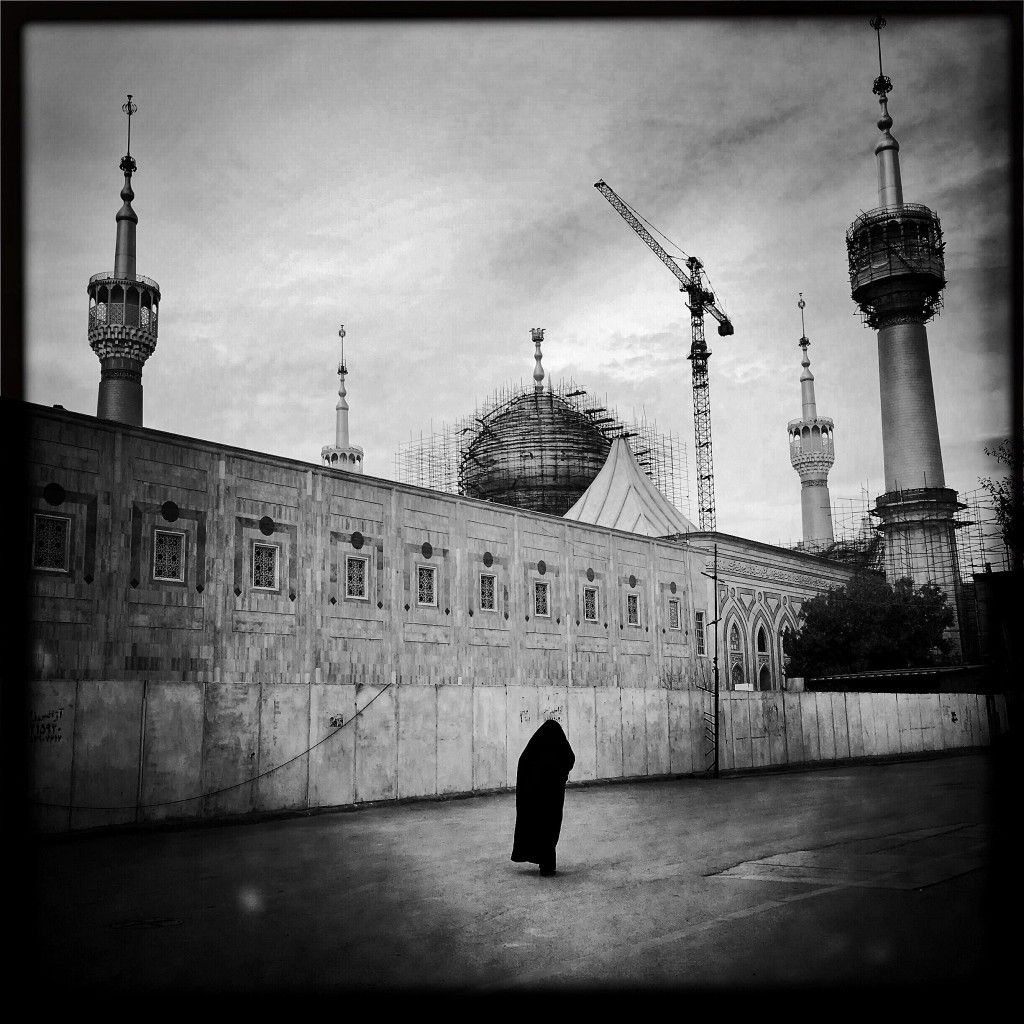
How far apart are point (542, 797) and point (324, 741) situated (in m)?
6.89

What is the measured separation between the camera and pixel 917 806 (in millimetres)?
12914

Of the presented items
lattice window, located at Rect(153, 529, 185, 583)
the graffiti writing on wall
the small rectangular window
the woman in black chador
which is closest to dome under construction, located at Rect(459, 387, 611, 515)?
the small rectangular window

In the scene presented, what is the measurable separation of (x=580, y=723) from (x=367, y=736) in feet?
17.6

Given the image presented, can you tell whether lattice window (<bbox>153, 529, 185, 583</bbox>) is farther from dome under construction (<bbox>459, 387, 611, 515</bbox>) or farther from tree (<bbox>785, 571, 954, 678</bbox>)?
dome under construction (<bbox>459, 387, 611, 515</bbox>)

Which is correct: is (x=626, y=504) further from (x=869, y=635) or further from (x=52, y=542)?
(x=52, y=542)

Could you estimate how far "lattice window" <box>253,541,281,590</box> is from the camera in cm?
2058

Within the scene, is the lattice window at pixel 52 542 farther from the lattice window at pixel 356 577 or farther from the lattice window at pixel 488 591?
the lattice window at pixel 488 591

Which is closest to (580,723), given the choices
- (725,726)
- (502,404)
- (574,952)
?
(725,726)

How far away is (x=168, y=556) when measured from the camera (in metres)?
18.9

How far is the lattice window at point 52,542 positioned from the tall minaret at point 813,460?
6645cm

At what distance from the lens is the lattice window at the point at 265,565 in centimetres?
2058

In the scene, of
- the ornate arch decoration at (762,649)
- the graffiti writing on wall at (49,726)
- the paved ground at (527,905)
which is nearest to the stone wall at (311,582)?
the graffiti writing on wall at (49,726)

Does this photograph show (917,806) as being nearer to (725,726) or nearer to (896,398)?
(725,726)

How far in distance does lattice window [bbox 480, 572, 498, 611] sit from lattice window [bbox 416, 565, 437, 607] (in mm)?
1758
